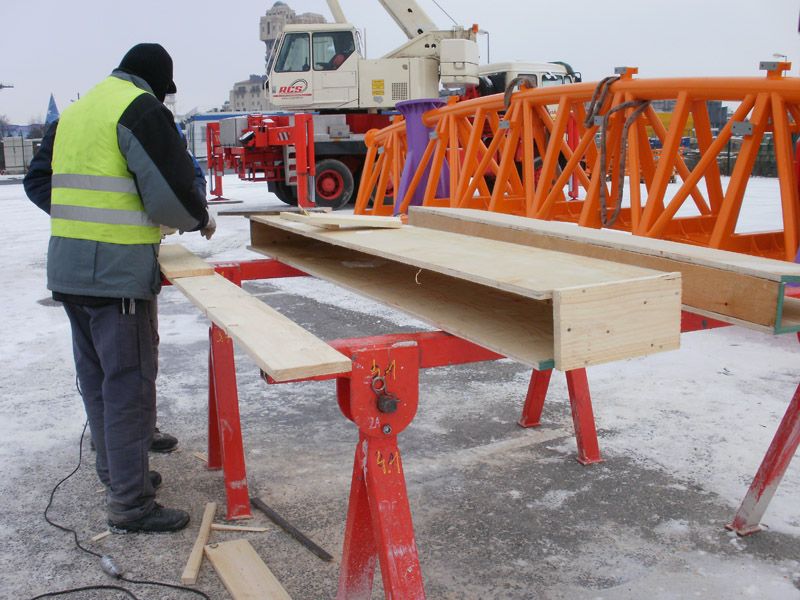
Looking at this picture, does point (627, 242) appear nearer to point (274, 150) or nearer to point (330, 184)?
point (274, 150)

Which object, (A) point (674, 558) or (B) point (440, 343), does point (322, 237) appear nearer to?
(B) point (440, 343)

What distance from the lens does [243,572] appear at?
2900 millimetres

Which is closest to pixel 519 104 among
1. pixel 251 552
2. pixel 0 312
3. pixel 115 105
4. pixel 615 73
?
pixel 615 73

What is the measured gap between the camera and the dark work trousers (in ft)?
10.3

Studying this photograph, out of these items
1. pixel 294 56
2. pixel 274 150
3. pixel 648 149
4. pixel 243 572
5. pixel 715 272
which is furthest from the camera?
pixel 294 56

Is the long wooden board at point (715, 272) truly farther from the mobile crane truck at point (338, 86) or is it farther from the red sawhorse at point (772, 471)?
the mobile crane truck at point (338, 86)

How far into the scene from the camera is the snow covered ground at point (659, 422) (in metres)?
2.91

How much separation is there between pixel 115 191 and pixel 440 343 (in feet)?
5.24

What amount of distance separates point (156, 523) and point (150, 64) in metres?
1.89

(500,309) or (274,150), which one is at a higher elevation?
(274,150)

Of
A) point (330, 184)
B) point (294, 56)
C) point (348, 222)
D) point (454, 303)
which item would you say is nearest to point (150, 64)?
point (348, 222)

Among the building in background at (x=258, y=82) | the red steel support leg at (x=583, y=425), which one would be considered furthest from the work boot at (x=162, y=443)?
the building in background at (x=258, y=82)

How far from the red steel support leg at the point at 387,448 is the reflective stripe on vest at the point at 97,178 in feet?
4.83

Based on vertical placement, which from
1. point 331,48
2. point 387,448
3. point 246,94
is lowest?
point 387,448
